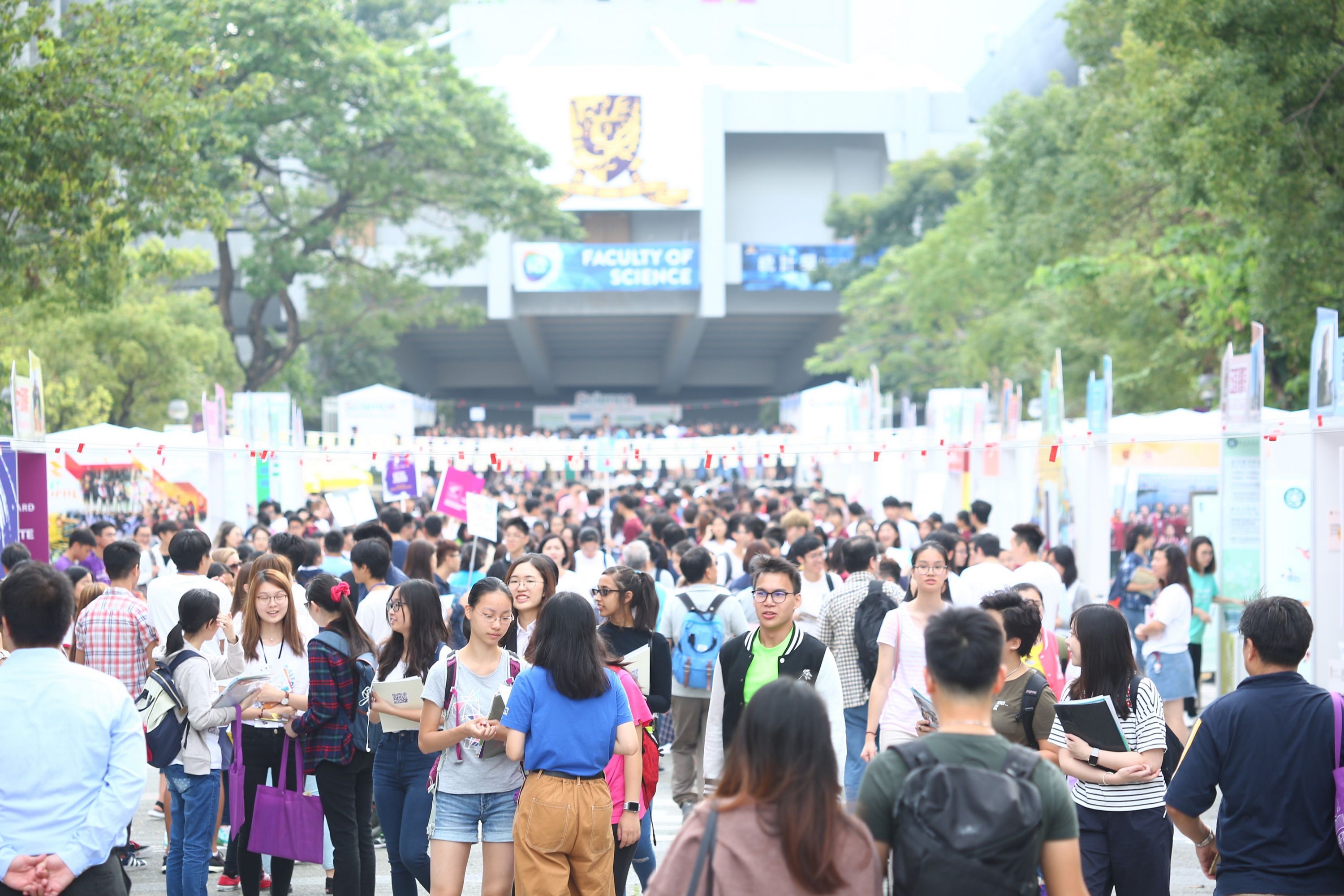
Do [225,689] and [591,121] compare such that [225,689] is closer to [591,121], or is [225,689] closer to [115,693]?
[115,693]

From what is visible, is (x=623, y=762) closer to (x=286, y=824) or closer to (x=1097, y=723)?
(x=286, y=824)

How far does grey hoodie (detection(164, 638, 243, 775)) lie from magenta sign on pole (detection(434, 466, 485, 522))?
21.8 ft

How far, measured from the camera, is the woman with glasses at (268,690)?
5480 millimetres

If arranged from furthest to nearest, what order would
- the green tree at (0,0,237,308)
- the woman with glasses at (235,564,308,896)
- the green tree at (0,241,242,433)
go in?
the green tree at (0,241,242,433)
the green tree at (0,0,237,308)
the woman with glasses at (235,564,308,896)

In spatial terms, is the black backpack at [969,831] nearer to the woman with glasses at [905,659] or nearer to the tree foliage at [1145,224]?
the woman with glasses at [905,659]

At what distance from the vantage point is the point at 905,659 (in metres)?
5.77

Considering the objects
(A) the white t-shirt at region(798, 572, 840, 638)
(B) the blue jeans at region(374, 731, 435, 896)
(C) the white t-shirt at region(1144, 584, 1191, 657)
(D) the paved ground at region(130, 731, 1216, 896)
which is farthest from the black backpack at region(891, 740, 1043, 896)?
(C) the white t-shirt at region(1144, 584, 1191, 657)

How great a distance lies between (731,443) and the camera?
15.4 meters

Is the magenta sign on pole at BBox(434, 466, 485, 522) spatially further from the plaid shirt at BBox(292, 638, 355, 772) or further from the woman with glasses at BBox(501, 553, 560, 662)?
the plaid shirt at BBox(292, 638, 355, 772)

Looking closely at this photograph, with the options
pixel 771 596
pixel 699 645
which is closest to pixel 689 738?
pixel 699 645

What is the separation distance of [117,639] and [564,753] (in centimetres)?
264

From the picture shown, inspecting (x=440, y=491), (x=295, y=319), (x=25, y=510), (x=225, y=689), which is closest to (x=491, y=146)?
(x=295, y=319)

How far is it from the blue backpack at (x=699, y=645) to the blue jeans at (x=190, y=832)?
7.98ft

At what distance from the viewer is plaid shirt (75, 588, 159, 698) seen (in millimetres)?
5879
